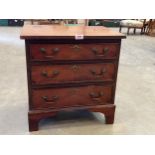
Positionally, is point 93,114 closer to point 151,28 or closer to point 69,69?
point 69,69

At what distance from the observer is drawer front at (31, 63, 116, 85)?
1648 mm

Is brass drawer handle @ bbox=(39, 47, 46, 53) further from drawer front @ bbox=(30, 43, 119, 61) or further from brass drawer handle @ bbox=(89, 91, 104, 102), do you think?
brass drawer handle @ bbox=(89, 91, 104, 102)

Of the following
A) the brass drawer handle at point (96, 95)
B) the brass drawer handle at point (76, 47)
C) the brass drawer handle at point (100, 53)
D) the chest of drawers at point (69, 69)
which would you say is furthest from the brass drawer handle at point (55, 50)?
the brass drawer handle at point (96, 95)

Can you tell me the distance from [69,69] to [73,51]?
141 mm

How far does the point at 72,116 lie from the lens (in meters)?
2.04

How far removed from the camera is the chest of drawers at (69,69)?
159 centimetres

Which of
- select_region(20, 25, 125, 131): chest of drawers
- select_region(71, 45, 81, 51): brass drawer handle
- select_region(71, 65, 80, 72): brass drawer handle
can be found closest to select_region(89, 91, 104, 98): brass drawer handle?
select_region(20, 25, 125, 131): chest of drawers

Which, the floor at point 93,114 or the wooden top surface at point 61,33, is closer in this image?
the wooden top surface at point 61,33

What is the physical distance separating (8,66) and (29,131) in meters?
1.68

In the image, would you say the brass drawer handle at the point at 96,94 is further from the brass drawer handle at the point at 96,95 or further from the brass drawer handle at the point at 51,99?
the brass drawer handle at the point at 51,99

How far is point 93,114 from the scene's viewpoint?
2092 millimetres
